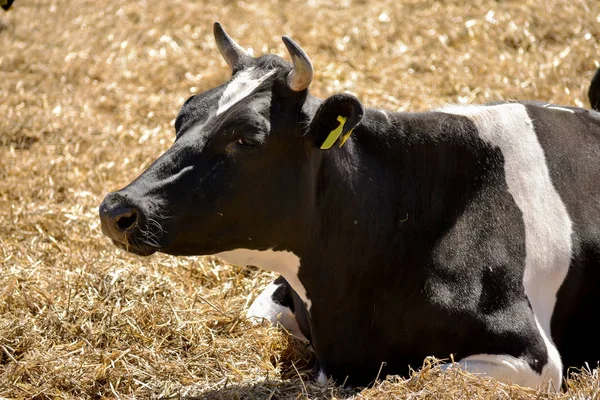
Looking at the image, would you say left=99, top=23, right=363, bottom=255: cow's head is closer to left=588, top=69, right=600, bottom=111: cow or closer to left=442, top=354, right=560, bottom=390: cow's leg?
left=442, top=354, right=560, bottom=390: cow's leg

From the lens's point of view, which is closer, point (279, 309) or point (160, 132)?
point (279, 309)

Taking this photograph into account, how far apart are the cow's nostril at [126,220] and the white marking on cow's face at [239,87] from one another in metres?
0.67

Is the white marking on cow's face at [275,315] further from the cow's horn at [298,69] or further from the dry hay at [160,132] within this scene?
the cow's horn at [298,69]

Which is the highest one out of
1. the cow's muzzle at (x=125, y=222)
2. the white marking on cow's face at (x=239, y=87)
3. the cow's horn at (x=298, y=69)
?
the cow's horn at (x=298, y=69)

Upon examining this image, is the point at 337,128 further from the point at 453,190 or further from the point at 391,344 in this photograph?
the point at 391,344

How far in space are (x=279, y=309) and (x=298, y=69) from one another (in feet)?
5.93

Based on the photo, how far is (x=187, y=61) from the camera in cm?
1065

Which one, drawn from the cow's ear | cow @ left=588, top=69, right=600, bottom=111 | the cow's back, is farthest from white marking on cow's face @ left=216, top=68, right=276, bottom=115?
cow @ left=588, top=69, right=600, bottom=111

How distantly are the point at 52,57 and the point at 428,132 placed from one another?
712 centimetres

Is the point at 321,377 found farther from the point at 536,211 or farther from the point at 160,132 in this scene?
the point at 160,132

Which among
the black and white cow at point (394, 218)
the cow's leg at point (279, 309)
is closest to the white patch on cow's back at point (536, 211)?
the black and white cow at point (394, 218)

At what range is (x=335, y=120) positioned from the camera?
4.41 meters

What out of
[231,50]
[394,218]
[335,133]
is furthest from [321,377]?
[231,50]

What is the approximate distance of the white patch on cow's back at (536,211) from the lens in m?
4.82
